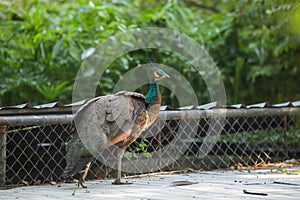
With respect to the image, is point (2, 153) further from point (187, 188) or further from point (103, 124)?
point (187, 188)

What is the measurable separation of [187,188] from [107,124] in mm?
759

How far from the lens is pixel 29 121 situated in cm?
438

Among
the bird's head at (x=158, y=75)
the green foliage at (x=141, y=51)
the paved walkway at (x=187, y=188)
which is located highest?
the green foliage at (x=141, y=51)

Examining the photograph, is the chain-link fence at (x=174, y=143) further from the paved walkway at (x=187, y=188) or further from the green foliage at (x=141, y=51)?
the green foliage at (x=141, y=51)

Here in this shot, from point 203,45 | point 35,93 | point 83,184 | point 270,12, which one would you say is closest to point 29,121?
point 83,184

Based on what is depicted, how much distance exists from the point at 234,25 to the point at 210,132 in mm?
4838

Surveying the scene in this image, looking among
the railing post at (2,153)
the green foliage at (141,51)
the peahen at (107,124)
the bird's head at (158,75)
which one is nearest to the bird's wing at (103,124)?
the peahen at (107,124)

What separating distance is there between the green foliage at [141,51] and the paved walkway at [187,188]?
2.71 m

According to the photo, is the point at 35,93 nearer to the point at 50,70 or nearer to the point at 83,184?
the point at 50,70

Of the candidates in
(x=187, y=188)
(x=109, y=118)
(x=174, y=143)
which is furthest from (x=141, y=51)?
(x=187, y=188)

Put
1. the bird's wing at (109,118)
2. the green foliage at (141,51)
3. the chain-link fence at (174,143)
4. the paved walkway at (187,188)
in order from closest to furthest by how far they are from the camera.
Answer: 1. the paved walkway at (187,188)
2. the bird's wing at (109,118)
3. the chain-link fence at (174,143)
4. the green foliage at (141,51)

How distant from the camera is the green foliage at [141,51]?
8125mm

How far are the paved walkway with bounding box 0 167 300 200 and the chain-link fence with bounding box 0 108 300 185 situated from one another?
0.30 m

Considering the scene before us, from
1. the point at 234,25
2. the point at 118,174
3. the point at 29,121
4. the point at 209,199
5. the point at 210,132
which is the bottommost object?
the point at 209,199
